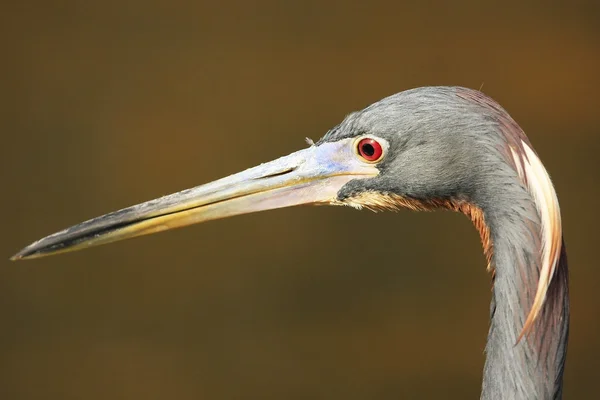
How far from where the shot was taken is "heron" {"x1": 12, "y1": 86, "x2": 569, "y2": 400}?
4.92ft

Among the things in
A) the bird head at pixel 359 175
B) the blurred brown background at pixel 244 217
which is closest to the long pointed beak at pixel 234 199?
the bird head at pixel 359 175

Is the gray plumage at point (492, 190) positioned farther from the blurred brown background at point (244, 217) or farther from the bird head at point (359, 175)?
the blurred brown background at point (244, 217)

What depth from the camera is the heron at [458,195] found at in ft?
4.92

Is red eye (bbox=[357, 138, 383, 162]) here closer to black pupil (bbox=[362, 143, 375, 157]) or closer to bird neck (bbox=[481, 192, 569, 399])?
black pupil (bbox=[362, 143, 375, 157])

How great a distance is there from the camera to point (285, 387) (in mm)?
3529

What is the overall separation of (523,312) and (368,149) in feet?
1.27

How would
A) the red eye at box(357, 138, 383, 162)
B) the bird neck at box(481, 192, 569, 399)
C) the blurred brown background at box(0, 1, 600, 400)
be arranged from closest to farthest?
1. the bird neck at box(481, 192, 569, 399)
2. the red eye at box(357, 138, 383, 162)
3. the blurred brown background at box(0, 1, 600, 400)

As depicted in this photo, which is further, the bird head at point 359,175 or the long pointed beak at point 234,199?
the long pointed beak at point 234,199

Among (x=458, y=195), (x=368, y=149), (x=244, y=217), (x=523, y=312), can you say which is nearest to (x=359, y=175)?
(x=368, y=149)

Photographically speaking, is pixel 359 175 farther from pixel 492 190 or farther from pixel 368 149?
pixel 492 190

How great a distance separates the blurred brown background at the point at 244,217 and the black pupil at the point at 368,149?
1.87 meters

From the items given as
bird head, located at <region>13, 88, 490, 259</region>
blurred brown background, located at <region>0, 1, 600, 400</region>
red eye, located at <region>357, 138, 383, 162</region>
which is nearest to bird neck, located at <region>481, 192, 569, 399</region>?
bird head, located at <region>13, 88, 490, 259</region>

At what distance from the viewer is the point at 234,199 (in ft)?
5.75

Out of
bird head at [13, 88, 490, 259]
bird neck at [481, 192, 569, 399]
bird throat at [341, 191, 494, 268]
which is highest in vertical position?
bird head at [13, 88, 490, 259]
